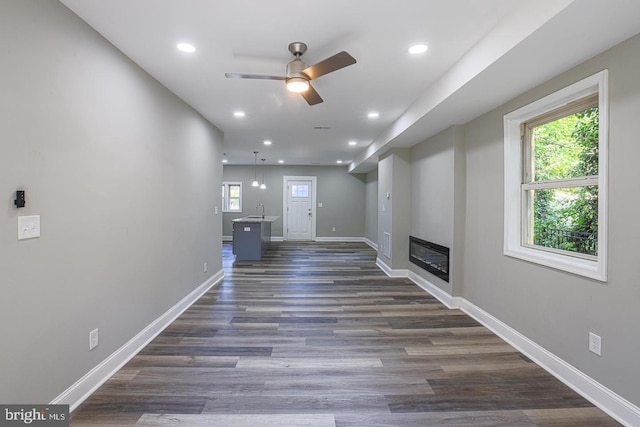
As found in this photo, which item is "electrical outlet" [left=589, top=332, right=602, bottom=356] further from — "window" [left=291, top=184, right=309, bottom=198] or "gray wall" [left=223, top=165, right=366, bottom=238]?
"window" [left=291, top=184, right=309, bottom=198]

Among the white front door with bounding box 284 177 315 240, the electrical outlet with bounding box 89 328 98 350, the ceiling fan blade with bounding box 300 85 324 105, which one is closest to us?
the electrical outlet with bounding box 89 328 98 350

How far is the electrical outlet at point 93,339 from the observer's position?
205cm

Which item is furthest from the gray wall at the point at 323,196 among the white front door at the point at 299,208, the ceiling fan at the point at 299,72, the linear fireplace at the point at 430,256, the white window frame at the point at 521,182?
the ceiling fan at the point at 299,72

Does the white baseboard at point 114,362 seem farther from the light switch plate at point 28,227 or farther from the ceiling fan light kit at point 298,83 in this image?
the ceiling fan light kit at point 298,83

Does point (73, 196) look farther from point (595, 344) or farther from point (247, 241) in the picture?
point (247, 241)

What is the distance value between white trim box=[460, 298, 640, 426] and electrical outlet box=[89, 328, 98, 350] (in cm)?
339

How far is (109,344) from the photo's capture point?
88.6 inches

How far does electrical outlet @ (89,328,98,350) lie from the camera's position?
205 centimetres

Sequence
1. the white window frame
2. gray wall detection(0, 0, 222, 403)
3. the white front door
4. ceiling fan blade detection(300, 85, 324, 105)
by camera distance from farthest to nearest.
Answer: the white front door → ceiling fan blade detection(300, 85, 324, 105) → the white window frame → gray wall detection(0, 0, 222, 403)

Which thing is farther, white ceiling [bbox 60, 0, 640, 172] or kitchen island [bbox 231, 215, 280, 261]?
kitchen island [bbox 231, 215, 280, 261]

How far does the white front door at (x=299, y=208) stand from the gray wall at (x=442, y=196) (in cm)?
512

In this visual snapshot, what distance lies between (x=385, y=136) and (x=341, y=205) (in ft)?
16.4

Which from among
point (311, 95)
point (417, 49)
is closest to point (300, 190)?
point (311, 95)

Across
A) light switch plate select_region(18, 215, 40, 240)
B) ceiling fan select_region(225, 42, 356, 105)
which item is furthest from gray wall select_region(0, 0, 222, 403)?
ceiling fan select_region(225, 42, 356, 105)
